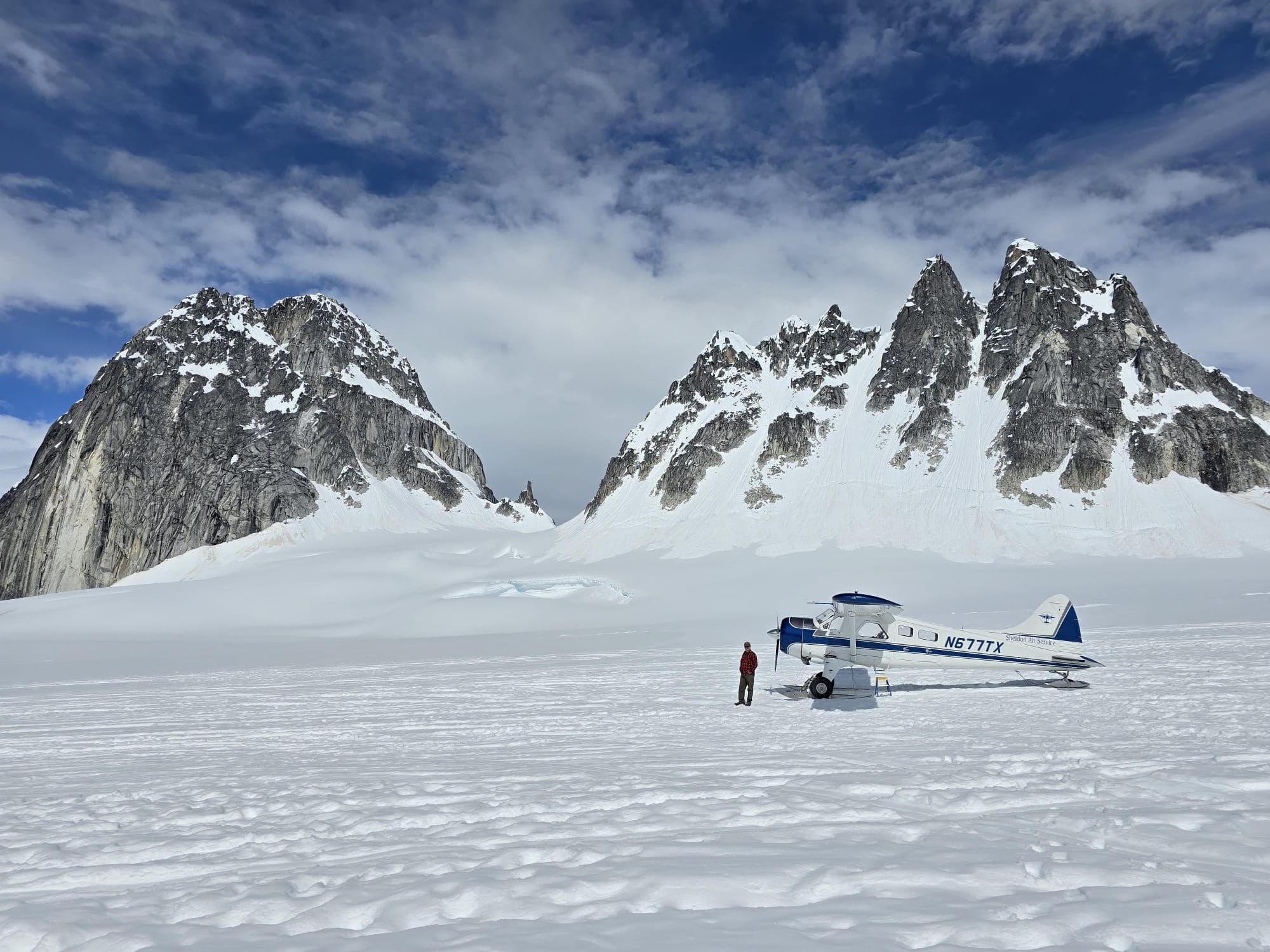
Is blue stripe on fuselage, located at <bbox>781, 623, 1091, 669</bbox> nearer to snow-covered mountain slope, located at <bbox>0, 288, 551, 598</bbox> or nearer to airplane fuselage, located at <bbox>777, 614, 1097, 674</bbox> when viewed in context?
airplane fuselage, located at <bbox>777, 614, 1097, 674</bbox>

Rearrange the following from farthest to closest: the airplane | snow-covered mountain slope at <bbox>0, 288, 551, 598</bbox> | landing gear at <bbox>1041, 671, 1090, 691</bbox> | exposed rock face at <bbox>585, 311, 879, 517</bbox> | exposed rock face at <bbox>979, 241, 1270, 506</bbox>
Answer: snow-covered mountain slope at <bbox>0, 288, 551, 598</bbox> < exposed rock face at <bbox>585, 311, 879, 517</bbox> < exposed rock face at <bbox>979, 241, 1270, 506</bbox> < the airplane < landing gear at <bbox>1041, 671, 1090, 691</bbox>

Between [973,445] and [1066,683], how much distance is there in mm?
66463

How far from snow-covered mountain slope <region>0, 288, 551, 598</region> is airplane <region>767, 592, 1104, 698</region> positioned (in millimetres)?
87651

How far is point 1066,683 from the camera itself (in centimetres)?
1650

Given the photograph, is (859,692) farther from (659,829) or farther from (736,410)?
(736,410)

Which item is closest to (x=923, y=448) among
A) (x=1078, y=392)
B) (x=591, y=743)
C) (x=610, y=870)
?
(x=1078, y=392)

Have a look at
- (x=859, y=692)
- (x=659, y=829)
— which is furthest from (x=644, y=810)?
(x=859, y=692)

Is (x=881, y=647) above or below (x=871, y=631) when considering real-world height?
below

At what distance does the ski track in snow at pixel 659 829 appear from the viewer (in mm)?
4430

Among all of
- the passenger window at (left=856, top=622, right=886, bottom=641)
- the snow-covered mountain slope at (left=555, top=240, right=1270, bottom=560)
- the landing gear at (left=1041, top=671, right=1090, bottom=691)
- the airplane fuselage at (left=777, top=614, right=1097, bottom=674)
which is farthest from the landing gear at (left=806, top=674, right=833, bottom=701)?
the snow-covered mountain slope at (left=555, top=240, right=1270, bottom=560)

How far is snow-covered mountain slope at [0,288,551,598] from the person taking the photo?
9500 cm

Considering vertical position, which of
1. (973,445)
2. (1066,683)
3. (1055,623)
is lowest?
(1066,683)

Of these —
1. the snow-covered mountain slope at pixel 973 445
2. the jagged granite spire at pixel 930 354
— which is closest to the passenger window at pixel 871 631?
the snow-covered mountain slope at pixel 973 445

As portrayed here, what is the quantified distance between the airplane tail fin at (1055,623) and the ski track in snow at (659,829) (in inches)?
118
